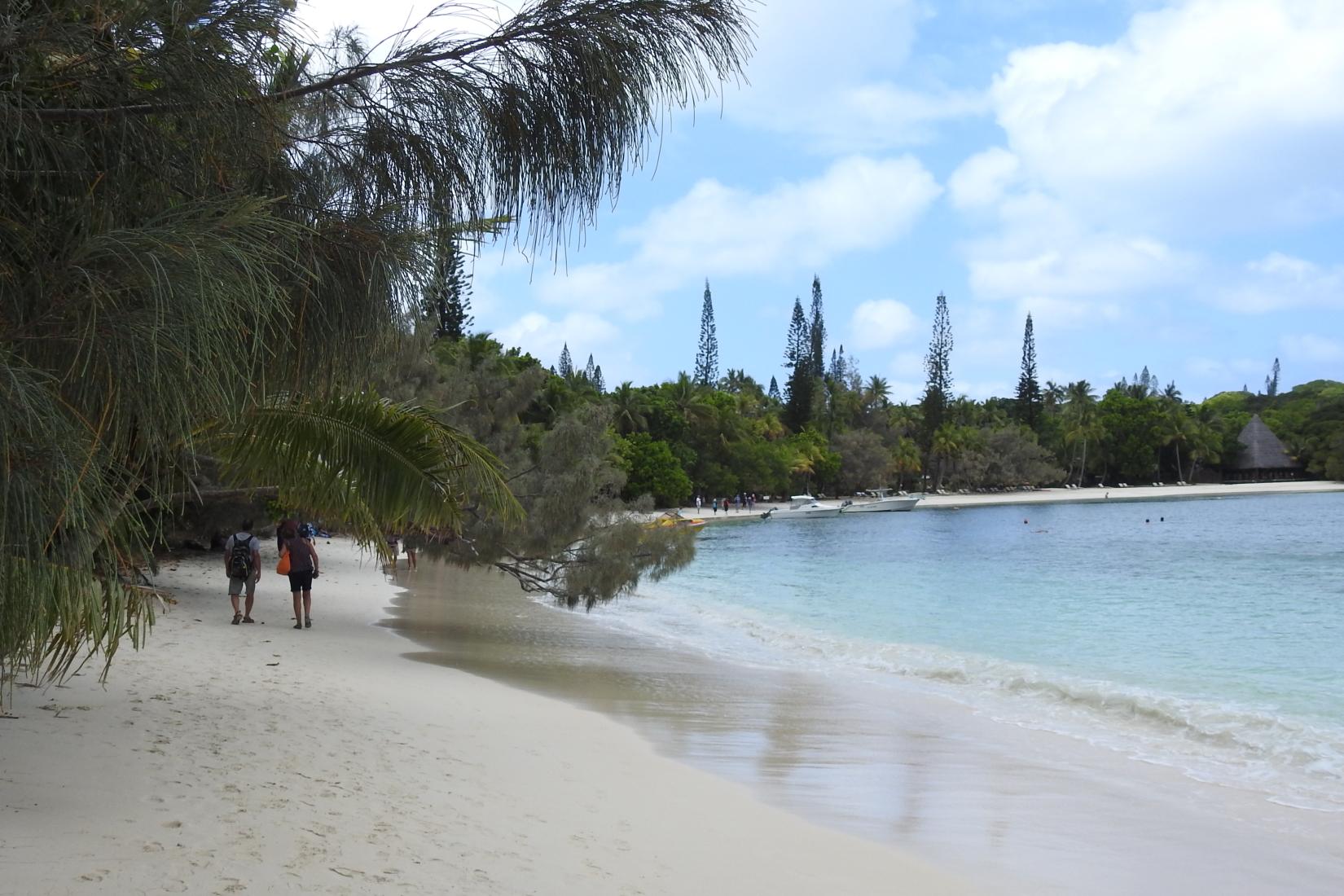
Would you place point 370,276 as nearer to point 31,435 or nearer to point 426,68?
point 426,68

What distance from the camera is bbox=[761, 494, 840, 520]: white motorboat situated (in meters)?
65.8

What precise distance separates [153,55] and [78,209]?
54 cm

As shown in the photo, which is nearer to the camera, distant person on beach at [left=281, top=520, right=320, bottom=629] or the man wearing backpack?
the man wearing backpack

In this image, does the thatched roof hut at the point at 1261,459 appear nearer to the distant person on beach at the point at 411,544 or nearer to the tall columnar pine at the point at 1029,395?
the tall columnar pine at the point at 1029,395

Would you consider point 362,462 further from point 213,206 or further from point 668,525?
point 668,525

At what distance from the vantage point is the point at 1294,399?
11944 cm

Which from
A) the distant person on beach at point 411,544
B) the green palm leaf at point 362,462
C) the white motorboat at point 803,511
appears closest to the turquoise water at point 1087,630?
the distant person on beach at point 411,544

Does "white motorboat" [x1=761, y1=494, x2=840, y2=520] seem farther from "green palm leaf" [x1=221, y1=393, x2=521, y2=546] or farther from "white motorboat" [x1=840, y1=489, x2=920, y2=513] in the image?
"green palm leaf" [x1=221, y1=393, x2=521, y2=546]

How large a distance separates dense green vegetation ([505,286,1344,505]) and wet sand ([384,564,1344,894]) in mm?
55760

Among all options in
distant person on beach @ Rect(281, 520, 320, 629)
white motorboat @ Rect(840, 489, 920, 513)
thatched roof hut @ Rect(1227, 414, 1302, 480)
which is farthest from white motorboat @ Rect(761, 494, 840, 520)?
distant person on beach @ Rect(281, 520, 320, 629)

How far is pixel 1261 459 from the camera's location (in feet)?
326

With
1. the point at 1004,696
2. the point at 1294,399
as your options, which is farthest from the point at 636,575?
the point at 1294,399

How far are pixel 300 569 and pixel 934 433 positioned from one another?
Result: 278ft

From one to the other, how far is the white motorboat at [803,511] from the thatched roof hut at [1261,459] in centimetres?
5109
